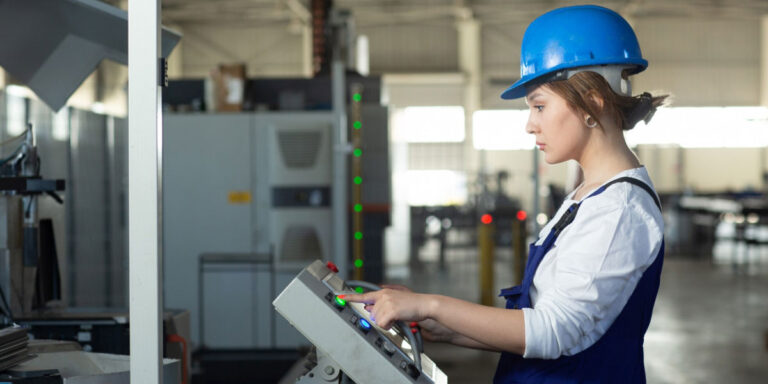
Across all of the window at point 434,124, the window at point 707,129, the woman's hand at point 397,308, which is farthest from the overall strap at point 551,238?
the window at point 707,129

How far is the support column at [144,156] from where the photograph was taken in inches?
53.6

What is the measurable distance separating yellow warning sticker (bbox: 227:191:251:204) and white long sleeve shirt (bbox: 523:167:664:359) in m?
4.80

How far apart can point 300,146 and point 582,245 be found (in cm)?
465

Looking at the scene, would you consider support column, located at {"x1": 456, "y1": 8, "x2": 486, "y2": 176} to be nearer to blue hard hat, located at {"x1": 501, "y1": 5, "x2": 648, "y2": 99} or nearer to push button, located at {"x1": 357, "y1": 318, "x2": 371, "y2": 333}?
blue hard hat, located at {"x1": 501, "y1": 5, "x2": 648, "y2": 99}

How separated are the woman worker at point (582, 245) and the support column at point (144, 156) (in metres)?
0.37

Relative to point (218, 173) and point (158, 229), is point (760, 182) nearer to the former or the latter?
point (218, 173)

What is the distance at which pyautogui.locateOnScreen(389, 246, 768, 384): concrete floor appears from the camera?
5605 millimetres

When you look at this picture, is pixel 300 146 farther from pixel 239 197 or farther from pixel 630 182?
pixel 630 182

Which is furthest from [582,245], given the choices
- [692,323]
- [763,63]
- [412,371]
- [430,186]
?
[763,63]

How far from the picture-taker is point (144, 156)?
1.36 meters

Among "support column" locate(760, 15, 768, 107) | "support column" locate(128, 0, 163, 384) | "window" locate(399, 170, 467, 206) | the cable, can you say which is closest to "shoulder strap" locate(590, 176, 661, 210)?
"support column" locate(128, 0, 163, 384)

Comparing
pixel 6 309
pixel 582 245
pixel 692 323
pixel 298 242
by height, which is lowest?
pixel 692 323

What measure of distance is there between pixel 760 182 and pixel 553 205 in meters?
8.34

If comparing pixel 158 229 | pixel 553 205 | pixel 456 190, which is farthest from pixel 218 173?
pixel 456 190
